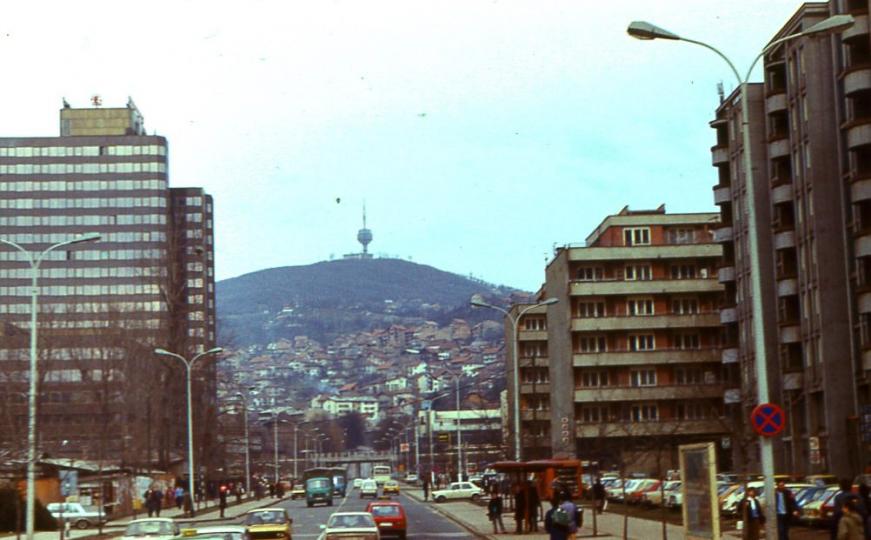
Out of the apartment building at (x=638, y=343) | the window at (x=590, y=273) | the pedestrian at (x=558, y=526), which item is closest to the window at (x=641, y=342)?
the apartment building at (x=638, y=343)

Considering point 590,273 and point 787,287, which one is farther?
point 590,273

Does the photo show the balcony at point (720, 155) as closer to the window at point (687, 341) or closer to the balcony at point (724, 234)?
the balcony at point (724, 234)

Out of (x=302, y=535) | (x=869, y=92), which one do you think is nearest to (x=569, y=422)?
(x=869, y=92)

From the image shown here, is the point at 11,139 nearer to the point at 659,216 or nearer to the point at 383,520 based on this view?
the point at 659,216

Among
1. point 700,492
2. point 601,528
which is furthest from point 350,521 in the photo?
point 601,528

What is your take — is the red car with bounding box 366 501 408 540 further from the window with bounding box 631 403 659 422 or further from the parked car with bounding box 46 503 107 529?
the window with bounding box 631 403 659 422

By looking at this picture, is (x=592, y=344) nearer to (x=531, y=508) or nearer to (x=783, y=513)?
(x=531, y=508)
